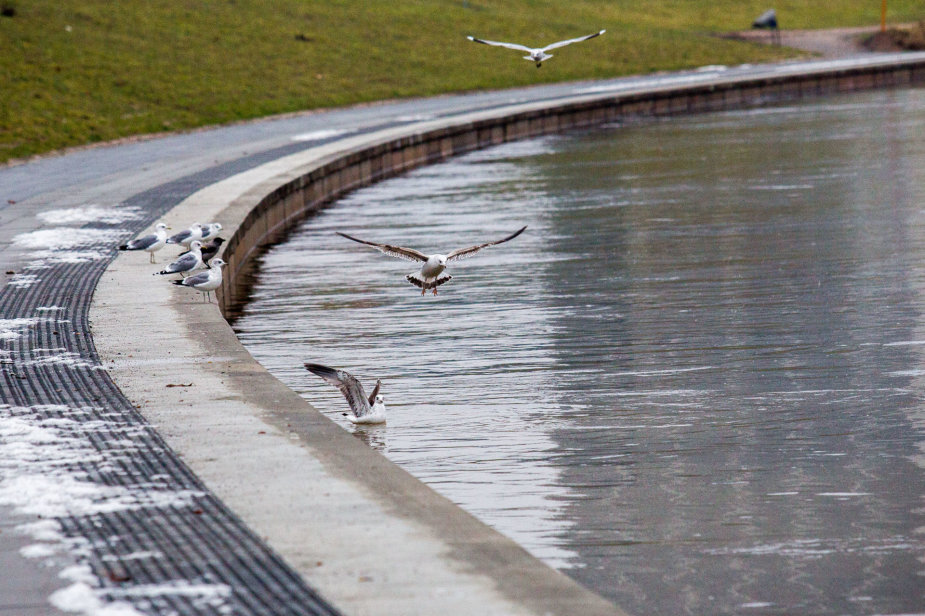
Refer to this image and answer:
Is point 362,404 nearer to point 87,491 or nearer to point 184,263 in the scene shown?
point 87,491

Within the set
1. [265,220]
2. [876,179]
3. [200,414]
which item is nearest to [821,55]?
[876,179]

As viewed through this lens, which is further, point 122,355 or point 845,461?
point 122,355

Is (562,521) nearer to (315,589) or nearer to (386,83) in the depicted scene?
(315,589)

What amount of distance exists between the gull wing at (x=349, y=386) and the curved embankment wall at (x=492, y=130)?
4.93m

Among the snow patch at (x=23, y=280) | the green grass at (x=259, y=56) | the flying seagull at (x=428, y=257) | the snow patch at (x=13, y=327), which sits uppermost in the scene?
the green grass at (x=259, y=56)

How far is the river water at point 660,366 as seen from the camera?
776 centimetres

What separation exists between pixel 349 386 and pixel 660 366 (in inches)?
127

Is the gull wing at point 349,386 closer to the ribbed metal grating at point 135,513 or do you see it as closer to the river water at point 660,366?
the river water at point 660,366

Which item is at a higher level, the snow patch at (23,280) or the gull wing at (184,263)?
the gull wing at (184,263)

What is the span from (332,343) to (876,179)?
13.6 m

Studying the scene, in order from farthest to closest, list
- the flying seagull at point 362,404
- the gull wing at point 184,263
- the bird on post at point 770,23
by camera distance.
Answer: the bird on post at point 770,23 < the gull wing at point 184,263 < the flying seagull at point 362,404

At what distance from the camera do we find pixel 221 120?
120 feet

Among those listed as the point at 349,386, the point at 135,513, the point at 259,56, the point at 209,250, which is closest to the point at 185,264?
the point at 209,250

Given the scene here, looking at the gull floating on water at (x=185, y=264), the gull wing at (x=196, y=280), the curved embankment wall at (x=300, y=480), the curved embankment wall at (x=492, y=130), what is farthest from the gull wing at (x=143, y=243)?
the gull wing at (x=196, y=280)
